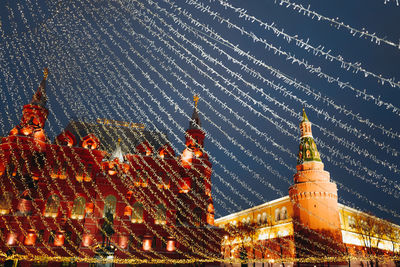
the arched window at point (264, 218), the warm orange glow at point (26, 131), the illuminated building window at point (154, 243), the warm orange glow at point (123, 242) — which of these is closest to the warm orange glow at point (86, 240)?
the warm orange glow at point (123, 242)

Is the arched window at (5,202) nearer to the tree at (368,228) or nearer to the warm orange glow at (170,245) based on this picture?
the warm orange glow at (170,245)

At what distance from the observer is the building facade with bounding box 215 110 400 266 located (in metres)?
39.7

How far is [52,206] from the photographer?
3259 centimetres

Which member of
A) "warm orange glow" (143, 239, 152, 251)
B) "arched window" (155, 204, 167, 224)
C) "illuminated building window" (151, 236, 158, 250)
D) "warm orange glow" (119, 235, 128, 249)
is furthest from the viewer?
"arched window" (155, 204, 167, 224)

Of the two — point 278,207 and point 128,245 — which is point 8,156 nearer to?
point 128,245

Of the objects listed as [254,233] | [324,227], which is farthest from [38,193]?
[324,227]

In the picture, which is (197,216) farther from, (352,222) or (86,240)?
(352,222)

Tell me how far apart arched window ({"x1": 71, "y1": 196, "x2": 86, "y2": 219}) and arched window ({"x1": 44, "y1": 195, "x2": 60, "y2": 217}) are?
169cm

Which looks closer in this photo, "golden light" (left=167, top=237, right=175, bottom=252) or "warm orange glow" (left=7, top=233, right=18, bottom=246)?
"warm orange glow" (left=7, top=233, right=18, bottom=246)

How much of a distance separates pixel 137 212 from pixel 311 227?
75.8 ft

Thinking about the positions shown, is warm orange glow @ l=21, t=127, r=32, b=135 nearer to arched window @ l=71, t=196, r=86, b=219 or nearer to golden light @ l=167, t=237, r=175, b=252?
arched window @ l=71, t=196, r=86, b=219

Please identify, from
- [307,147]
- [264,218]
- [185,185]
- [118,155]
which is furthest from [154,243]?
[264,218]

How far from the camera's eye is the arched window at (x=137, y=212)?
3454cm

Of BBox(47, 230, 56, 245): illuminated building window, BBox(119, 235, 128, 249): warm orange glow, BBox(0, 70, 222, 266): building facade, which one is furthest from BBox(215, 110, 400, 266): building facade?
BBox(47, 230, 56, 245): illuminated building window
